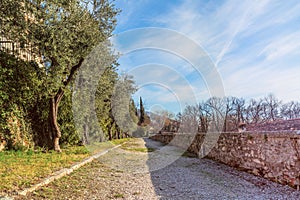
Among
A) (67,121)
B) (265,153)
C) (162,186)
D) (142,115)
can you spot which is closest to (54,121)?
(67,121)

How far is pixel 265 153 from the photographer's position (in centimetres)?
533

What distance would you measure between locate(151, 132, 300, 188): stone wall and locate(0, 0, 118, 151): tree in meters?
6.25

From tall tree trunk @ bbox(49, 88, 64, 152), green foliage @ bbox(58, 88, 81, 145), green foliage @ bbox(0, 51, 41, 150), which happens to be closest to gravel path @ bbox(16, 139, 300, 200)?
tall tree trunk @ bbox(49, 88, 64, 152)

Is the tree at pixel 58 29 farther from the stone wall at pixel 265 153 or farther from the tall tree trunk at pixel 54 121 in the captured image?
the stone wall at pixel 265 153

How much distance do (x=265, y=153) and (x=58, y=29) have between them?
7.28m

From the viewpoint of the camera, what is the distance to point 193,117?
1598cm

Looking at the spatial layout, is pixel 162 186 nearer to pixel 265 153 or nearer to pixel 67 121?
pixel 265 153

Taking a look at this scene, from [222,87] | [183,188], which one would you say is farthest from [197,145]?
[183,188]

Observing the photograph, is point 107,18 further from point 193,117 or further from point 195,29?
point 193,117

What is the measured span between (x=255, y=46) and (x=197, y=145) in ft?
16.8

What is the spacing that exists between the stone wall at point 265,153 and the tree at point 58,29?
625 cm

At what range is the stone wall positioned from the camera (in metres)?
4.46

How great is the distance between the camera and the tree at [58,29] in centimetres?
710

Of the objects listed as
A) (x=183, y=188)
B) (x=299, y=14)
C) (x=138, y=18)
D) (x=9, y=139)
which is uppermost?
(x=138, y=18)
